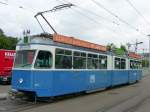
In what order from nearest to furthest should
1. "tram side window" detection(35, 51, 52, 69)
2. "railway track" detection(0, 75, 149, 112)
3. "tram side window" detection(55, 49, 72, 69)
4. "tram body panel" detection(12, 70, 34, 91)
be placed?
"railway track" detection(0, 75, 149, 112), "tram body panel" detection(12, 70, 34, 91), "tram side window" detection(35, 51, 52, 69), "tram side window" detection(55, 49, 72, 69)

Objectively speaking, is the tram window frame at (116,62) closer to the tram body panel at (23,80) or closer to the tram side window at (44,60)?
the tram side window at (44,60)

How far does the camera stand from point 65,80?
15984mm

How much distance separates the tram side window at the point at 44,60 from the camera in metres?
14.6

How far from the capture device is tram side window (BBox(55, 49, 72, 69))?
15.3 meters

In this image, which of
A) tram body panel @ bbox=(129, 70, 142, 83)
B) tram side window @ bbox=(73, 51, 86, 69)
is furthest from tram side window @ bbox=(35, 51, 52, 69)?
tram body panel @ bbox=(129, 70, 142, 83)

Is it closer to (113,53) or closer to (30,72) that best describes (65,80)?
(30,72)

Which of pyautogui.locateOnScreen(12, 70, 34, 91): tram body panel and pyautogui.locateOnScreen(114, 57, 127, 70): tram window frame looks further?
pyautogui.locateOnScreen(114, 57, 127, 70): tram window frame

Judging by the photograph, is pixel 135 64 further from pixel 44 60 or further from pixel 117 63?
pixel 44 60

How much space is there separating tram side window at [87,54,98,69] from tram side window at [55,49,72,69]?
8.31 feet

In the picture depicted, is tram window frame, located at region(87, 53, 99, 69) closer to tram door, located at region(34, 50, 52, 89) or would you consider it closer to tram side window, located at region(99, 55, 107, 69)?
tram side window, located at region(99, 55, 107, 69)

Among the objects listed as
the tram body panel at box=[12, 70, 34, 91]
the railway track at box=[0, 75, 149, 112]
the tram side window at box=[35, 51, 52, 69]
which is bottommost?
the railway track at box=[0, 75, 149, 112]

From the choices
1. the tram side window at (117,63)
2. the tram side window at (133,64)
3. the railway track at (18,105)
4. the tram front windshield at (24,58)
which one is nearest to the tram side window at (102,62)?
the tram side window at (117,63)

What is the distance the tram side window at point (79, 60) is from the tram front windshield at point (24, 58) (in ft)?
9.31

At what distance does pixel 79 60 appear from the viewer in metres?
17.5
